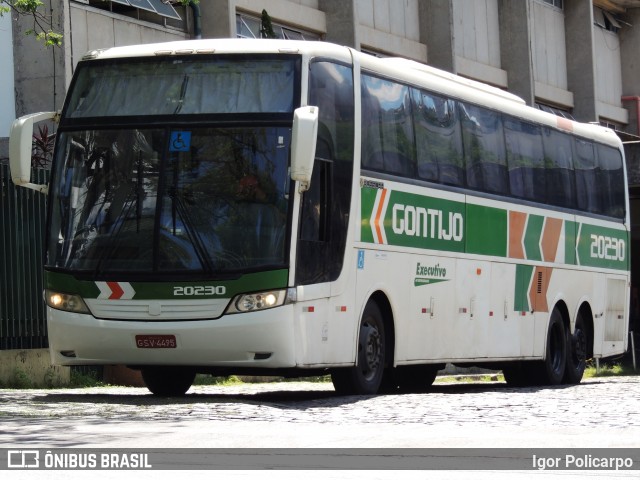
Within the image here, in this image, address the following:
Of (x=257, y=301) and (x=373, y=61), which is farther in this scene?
(x=373, y=61)

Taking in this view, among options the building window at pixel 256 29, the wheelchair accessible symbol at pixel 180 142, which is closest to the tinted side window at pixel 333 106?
the wheelchair accessible symbol at pixel 180 142

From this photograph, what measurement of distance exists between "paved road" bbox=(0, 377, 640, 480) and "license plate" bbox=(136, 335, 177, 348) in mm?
560

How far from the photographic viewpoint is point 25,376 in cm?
2078

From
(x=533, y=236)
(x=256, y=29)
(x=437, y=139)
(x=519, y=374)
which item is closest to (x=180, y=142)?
(x=437, y=139)

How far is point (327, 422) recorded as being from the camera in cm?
1302

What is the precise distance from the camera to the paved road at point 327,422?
1105 cm

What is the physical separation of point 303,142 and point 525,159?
758 centimetres

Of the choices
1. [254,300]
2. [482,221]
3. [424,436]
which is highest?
[482,221]

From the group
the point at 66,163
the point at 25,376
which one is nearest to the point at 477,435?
the point at 66,163

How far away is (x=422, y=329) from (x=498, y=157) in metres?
3.24

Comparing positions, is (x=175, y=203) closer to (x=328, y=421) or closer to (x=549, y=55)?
(x=328, y=421)

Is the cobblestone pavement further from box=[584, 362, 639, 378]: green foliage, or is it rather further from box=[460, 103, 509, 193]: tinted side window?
box=[584, 362, 639, 378]: green foliage

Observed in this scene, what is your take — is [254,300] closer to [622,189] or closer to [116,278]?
[116,278]

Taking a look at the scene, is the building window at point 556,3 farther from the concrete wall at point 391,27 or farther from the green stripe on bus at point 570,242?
the green stripe on bus at point 570,242
